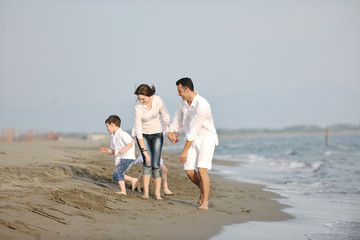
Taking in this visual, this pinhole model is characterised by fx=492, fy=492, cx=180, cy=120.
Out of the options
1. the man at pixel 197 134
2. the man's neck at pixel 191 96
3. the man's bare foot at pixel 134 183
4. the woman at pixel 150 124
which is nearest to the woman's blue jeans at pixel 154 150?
the woman at pixel 150 124

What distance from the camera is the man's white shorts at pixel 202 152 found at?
6434 mm

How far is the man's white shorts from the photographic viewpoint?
6.43 metres

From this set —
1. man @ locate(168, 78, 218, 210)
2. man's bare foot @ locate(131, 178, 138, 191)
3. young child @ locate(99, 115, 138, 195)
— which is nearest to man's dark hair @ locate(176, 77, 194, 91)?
man @ locate(168, 78, 218, 210)

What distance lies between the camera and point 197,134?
258 inches

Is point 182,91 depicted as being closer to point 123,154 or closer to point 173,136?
point 173,136

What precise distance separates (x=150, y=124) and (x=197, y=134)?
0.83 metres

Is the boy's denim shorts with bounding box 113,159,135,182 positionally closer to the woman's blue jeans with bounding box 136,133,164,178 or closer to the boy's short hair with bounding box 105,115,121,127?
the woman's blue jeans with bounding box 136,133,164,178

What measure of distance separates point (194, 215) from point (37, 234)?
7.76 feet

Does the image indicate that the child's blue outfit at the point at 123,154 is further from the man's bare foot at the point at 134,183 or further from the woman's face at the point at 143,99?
the woman's face at the point at 143,99

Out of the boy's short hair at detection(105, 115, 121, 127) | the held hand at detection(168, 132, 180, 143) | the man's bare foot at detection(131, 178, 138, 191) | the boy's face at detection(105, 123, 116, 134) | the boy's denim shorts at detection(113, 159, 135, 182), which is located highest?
the boy's short hair at detection(105, 115, 121, 127)

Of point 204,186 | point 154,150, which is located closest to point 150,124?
point 154,150

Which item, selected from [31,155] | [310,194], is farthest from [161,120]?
[31,155]

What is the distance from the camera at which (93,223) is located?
489 cm

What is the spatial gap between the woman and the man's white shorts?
717mm
